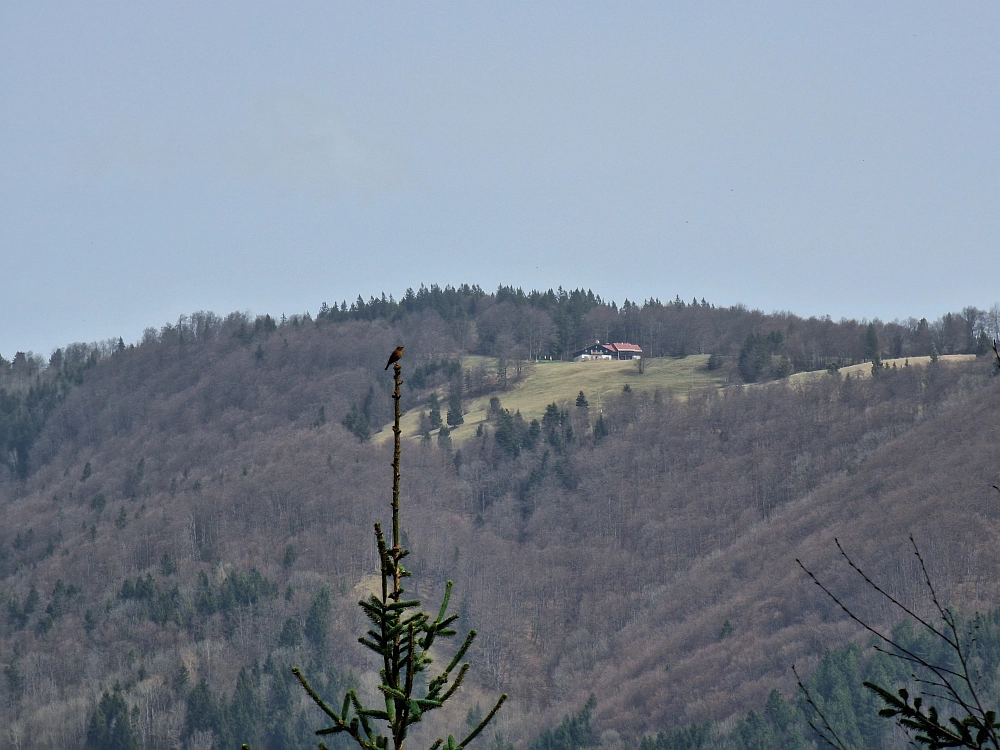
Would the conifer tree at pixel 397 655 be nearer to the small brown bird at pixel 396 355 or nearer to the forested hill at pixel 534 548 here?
the small brown bird at pixel 396 355

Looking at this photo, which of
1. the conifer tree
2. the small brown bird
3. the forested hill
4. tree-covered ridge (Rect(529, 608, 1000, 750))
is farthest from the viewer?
the forested hill

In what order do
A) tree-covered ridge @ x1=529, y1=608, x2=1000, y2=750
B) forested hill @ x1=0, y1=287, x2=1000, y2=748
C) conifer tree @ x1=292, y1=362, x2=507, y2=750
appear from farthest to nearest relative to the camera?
forested hill @ x1=0, y1=287, x2=1000, y2=748 → tree-covered ridge @ x1=529, y1=608, x2=1000, y2=750 → conifer tree @ x1=292, y1=362, x2=507, y2=750

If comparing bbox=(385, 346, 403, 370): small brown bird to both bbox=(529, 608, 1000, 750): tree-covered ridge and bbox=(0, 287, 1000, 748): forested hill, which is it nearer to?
bbox=(529, 608, 1000, 750): tree-covered ridge

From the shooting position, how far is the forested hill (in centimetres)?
12225

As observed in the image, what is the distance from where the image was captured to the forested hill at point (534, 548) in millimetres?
122250

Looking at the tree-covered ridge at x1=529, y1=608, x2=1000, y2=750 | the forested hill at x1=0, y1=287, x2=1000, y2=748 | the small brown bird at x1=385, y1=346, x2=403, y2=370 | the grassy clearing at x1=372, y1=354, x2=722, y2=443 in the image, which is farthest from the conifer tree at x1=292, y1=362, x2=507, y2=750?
the grassy clearing at x1=372, y1=354, x2=722, y2=443

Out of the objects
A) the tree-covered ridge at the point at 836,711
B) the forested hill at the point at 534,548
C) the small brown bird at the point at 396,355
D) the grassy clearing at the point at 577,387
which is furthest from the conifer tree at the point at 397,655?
the grassy clearing at the point at 577,387

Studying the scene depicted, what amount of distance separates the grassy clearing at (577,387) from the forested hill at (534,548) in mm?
3415

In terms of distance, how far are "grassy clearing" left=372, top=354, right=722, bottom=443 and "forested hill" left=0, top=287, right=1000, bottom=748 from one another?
3415 millimetres

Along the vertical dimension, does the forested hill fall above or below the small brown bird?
below

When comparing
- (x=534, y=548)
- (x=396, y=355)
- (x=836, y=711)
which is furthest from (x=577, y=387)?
(x=396, y=355)

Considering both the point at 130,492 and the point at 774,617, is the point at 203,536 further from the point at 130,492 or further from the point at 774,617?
the point at 774,617

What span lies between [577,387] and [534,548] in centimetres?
3253

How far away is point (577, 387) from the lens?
190 metres
